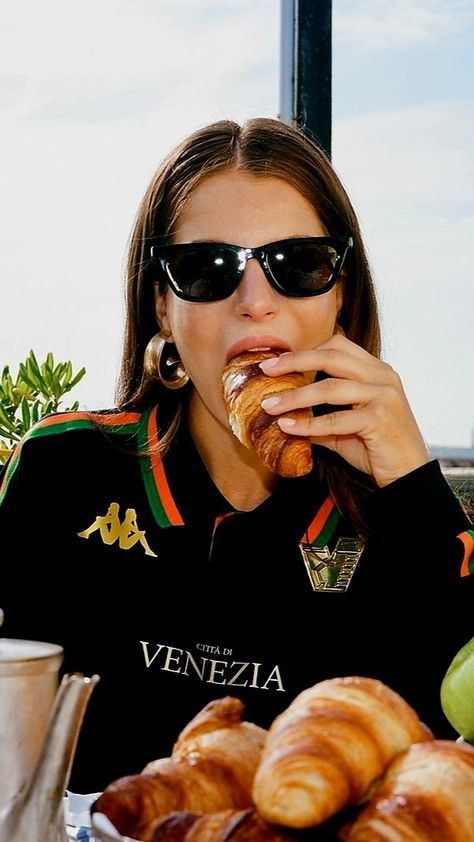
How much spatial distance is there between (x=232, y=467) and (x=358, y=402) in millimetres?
431

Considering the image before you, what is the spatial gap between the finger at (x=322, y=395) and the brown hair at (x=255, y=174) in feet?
1.05

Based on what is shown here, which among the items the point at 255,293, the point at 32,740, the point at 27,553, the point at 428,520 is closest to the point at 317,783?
the point at 32,740

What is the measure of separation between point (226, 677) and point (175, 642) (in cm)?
11

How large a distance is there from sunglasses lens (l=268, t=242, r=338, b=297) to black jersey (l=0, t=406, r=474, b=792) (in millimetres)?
357

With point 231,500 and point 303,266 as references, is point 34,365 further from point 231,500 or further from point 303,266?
point 303,266

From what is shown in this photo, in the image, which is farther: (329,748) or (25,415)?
(25,415)

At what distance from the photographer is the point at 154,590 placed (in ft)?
5.59

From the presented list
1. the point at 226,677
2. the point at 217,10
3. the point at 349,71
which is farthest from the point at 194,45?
the point at 226,677

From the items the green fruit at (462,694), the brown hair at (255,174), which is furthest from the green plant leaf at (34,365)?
the green fruit at (462,694)

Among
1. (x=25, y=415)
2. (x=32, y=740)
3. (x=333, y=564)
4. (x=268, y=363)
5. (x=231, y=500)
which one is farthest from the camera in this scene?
(x=25, y=415)

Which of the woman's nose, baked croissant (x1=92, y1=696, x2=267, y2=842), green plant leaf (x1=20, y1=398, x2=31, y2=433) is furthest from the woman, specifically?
green plant leaf (x1=20, y1=398, x2=31, y2=433)

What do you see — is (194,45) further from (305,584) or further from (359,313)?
(305,584)

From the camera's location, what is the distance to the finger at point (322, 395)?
1416mm

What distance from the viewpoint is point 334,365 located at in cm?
142
